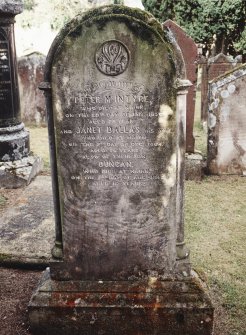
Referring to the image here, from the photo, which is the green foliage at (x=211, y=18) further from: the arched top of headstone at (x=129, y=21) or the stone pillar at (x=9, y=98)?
the arched top of headstone at (x=129, y=21)

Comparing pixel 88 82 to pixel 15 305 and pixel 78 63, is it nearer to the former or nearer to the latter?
pixel 78 63

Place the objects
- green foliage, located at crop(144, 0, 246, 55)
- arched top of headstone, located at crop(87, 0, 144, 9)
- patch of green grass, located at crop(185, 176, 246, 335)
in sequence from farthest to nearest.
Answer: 1. arched top of headstone, located at crop(87, 0, 144, 9)
2. green foliage, located at crop(144, 0, 246, 55)
3. patch of green grass, located at crop(185, 176, 246, 335)

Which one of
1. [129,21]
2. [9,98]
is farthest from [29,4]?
[129,21]

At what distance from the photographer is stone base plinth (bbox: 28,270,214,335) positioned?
10.3 feet

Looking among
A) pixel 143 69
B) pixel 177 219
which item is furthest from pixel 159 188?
pixel 143 69

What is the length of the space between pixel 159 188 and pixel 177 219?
0.31 metres

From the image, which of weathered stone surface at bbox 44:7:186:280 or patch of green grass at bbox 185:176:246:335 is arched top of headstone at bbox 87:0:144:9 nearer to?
patch of green grass at bbox 185:176:246:335

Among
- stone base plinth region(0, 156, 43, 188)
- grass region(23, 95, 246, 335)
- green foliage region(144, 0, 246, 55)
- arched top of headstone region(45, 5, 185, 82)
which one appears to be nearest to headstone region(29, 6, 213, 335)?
→ arched top of headstone region(45, 5, 185, 82)

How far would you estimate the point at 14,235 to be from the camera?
4828 millimetres

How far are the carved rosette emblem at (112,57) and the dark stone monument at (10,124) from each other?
383 cm

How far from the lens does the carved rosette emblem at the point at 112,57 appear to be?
288cm

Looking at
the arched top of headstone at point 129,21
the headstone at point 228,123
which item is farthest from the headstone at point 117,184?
the headstone at point 228,123

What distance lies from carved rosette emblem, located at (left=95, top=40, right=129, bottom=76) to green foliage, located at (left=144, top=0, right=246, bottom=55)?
13.2 meters

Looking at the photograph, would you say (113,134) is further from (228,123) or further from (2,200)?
(228,123)
